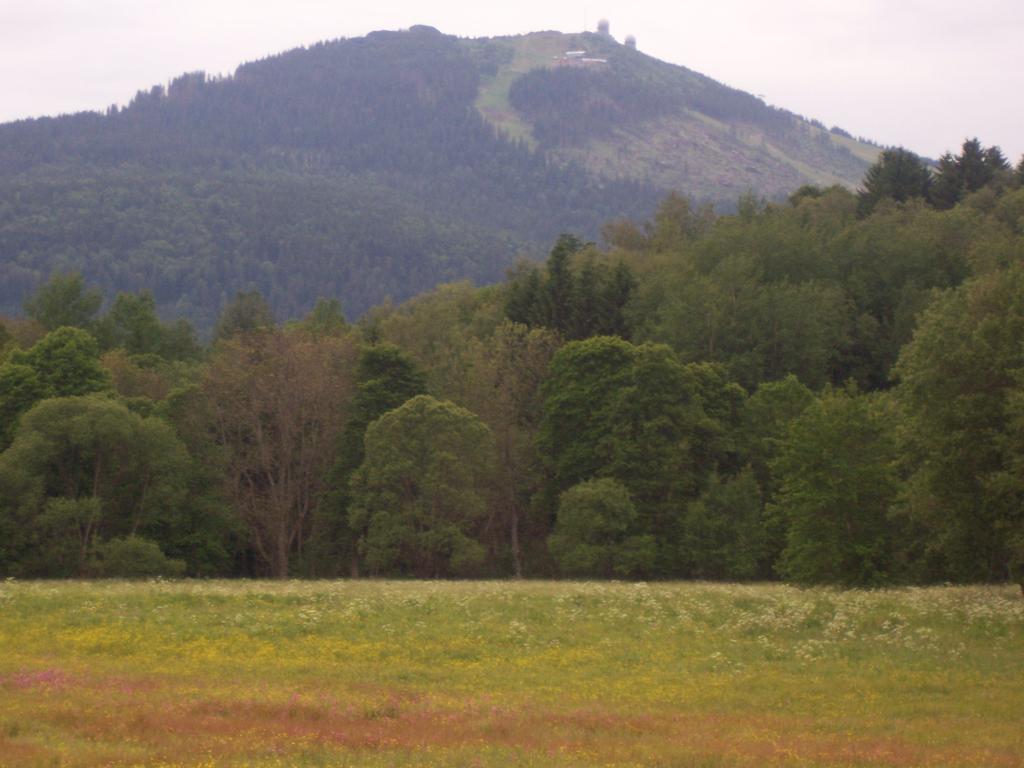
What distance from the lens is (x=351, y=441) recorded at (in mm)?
67000

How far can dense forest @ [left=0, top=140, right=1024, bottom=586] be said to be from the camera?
3956 cm

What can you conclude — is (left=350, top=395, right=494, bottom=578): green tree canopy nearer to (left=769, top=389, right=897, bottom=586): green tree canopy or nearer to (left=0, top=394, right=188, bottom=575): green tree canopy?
(left=0, top=394, right=188, bottom=575): green tree canopy

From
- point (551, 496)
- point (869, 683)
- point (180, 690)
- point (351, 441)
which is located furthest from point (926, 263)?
point (180, 690)

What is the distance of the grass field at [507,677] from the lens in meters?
18.9

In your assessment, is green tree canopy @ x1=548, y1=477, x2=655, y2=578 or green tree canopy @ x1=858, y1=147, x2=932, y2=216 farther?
green tree canopy @ x1=858, y1=147, x2=932, y2=216

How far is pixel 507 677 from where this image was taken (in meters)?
26.1

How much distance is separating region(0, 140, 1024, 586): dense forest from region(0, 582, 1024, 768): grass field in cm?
724

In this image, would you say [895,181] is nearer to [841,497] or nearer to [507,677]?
[841,497]

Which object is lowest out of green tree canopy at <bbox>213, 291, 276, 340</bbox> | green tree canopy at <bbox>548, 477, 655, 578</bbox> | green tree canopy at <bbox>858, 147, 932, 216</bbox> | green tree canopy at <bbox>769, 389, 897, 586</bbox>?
green tree canopy at <bbox>548, 477, 655, 578</bbox>

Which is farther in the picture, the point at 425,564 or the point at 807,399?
the point at 807,399

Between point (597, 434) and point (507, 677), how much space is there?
40.1 metres

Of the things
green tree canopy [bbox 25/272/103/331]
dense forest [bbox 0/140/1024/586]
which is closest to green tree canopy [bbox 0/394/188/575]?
dense forest [bbox 0/140/1024/586]

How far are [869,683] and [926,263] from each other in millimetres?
76272

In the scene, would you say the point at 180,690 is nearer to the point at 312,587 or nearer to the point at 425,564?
the point at 312,587
